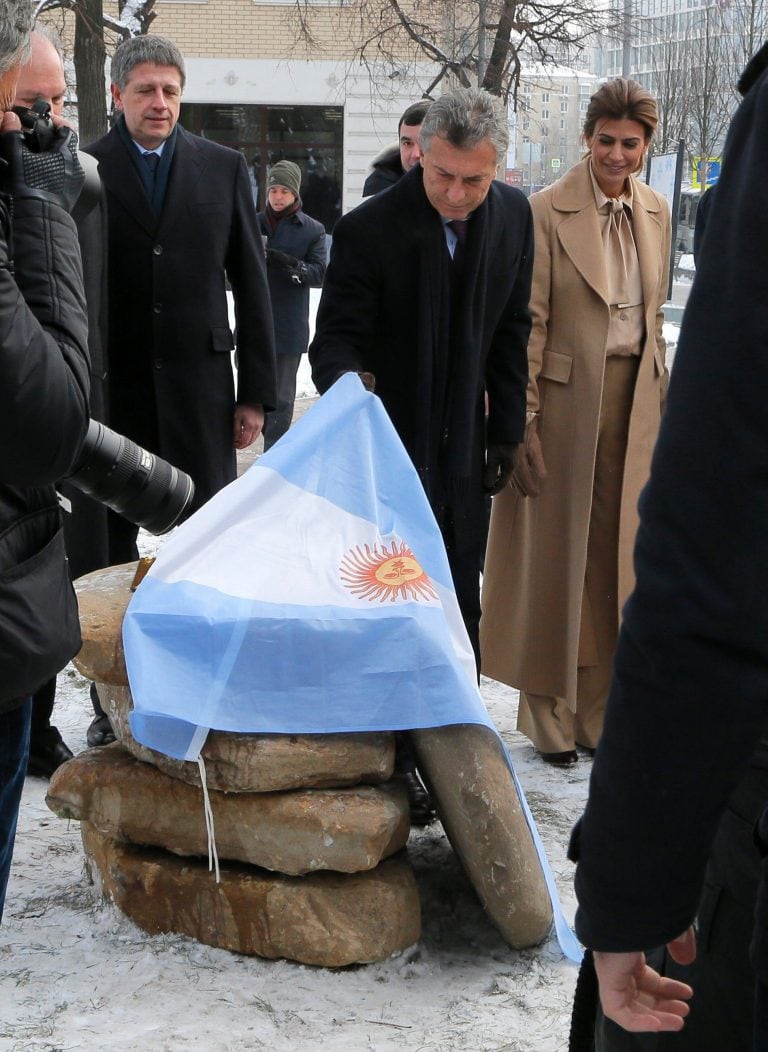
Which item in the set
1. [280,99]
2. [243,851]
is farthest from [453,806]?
[280,99]

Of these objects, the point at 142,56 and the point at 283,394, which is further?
the point at 283,394

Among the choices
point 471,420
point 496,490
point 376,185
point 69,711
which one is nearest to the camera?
point 471,420

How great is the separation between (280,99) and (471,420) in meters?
21.4

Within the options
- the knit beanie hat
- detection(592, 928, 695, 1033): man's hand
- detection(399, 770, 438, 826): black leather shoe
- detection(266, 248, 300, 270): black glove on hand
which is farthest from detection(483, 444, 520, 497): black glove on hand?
the knit beanie hat

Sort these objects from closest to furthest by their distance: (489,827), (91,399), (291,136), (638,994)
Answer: (638,994) → (489,827) → (91,399) → (291,136)

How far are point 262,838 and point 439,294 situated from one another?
1636 millimetres

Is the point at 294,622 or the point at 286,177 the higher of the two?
the point at 286,177

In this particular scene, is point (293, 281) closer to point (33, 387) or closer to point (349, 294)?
point (349, 294)

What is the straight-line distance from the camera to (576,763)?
4211 millimetres

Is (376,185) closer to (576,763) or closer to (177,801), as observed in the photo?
(576,763)

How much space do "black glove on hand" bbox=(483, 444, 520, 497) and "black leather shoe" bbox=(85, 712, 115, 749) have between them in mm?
1366

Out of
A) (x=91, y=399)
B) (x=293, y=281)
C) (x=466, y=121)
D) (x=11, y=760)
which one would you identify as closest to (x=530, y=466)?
(x=466, y=121)

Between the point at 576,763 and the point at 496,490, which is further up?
the point at 496,490

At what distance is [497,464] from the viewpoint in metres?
4.05
